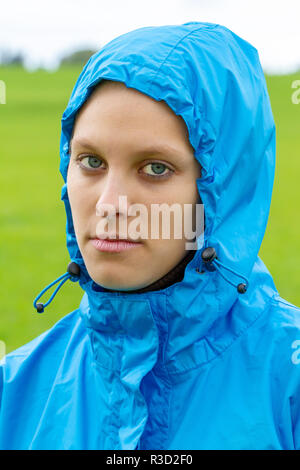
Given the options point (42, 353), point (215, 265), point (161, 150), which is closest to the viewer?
point (161, 150)

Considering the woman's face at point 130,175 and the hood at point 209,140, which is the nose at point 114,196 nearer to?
the woman's face at point 130,175

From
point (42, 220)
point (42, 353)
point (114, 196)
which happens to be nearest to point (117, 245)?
point (114, 196)

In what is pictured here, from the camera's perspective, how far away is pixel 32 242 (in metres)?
10.8

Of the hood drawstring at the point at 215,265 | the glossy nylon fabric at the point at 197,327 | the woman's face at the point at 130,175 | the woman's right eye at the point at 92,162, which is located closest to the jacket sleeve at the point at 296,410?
the glossy nylon fabric at the point at 197,327

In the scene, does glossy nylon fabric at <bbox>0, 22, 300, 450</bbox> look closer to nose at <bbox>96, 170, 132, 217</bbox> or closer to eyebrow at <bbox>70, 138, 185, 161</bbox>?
eyebrow at <bbox>70, 138, 185, 161</bbox>

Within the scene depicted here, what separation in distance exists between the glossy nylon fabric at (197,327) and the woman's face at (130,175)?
0.04m

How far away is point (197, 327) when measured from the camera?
2102 millimetres

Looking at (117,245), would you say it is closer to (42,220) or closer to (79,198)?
(79,198)

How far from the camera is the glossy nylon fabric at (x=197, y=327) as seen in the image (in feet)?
6.59

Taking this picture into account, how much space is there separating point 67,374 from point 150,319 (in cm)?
40

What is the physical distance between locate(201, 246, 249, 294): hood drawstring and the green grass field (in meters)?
4.20

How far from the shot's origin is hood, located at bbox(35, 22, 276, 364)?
2.01 m

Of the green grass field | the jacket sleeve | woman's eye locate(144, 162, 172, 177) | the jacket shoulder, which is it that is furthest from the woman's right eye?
the green grass field

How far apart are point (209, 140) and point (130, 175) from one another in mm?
251
